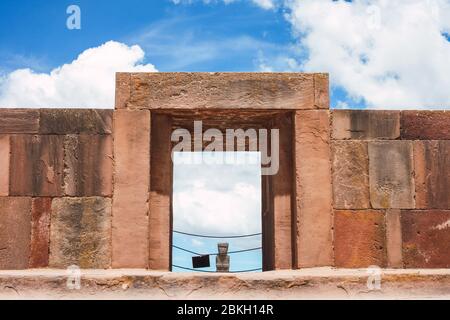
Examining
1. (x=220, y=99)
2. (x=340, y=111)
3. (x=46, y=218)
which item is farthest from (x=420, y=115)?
(x=46, y=218)

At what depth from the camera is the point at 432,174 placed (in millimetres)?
7918

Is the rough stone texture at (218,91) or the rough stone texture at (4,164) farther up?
the rough stone texture at (218,91)

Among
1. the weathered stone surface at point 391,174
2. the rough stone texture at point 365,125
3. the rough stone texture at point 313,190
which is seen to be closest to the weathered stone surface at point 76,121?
the rough stone texture at point 313,190

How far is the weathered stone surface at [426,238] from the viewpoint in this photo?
25.4 feet

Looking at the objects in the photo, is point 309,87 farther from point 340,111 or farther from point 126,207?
point 126,207

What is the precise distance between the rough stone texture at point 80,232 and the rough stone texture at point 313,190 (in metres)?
2.31

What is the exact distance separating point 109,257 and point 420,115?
4.70 m

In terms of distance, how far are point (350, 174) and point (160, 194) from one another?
265 cm

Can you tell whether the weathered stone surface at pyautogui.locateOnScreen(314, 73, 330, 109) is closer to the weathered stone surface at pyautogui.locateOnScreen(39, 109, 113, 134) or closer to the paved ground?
the weathered stone surface at pyautogui.locateOnScreen(39, 109, 113, 134)

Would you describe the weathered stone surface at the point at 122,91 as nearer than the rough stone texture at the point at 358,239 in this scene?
No

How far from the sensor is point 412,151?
7926mm

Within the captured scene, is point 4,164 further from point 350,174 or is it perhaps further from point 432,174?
point 432,174

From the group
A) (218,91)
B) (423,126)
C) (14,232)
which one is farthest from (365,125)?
(14,232)

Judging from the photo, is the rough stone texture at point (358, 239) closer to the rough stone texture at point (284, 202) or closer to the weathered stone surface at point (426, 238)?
the weathered stone surface at point (426, 238)
